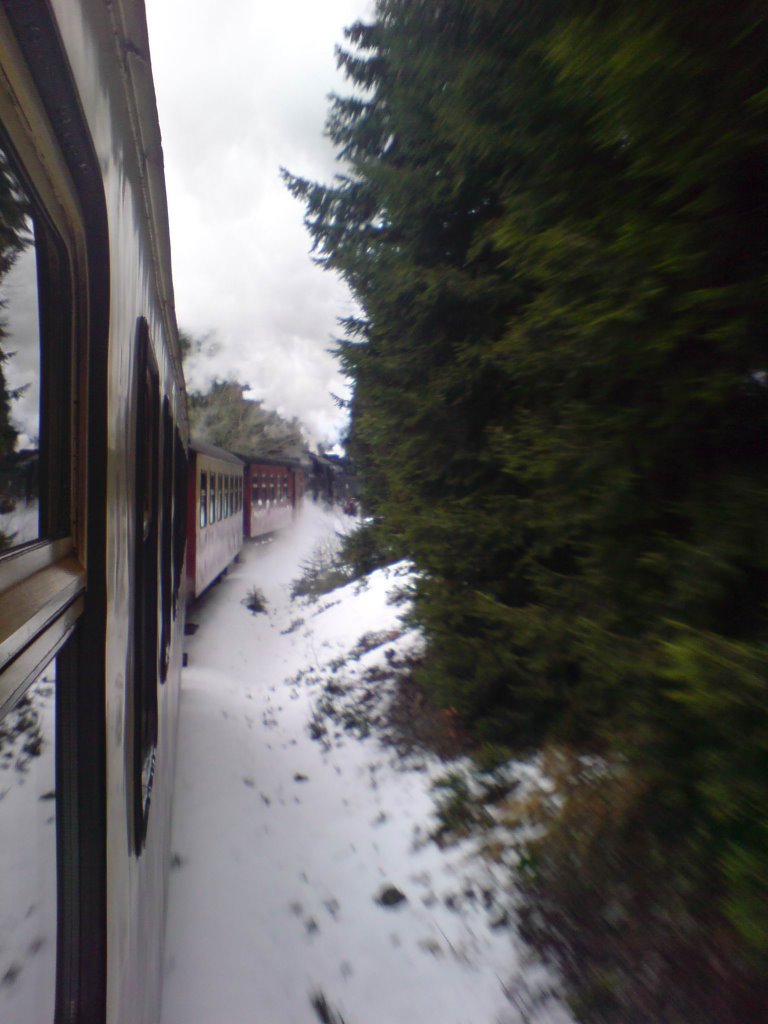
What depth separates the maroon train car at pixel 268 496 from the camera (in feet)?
57.7

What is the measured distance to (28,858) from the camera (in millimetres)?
901

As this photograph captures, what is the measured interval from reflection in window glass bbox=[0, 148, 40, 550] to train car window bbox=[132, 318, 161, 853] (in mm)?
853

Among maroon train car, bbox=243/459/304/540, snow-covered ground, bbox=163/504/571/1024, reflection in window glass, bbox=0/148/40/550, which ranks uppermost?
reflection in window glass, bbox=0/148/40/550

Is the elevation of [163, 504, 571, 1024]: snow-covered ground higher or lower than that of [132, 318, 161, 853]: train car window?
lower

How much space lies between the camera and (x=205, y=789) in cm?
477

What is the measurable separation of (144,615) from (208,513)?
8744 mm

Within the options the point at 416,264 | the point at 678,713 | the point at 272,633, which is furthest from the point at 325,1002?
the point at 272,633

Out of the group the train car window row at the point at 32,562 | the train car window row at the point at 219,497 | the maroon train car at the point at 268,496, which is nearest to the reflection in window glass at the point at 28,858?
the train car window row at the point at 32,562

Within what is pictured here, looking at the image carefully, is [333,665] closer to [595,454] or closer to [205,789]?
[205,789]

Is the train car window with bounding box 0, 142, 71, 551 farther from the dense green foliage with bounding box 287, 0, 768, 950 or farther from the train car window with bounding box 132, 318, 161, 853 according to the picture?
the dense green foliage with bounding box 287, 0, 768, 950

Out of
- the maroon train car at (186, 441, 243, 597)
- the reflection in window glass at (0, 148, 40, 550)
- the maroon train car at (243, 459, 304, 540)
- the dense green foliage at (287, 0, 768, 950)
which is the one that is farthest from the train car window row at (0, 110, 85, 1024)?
the maroon train car at (243, 459, 304, 540)

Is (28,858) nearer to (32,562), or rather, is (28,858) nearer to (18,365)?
(32,562)

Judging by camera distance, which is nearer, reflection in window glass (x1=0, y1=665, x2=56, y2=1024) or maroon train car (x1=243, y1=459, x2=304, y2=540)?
reflection in window glass (x1=0, y1=665, x2=56, y2=1024)

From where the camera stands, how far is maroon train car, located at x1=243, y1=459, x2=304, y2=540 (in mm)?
17578
